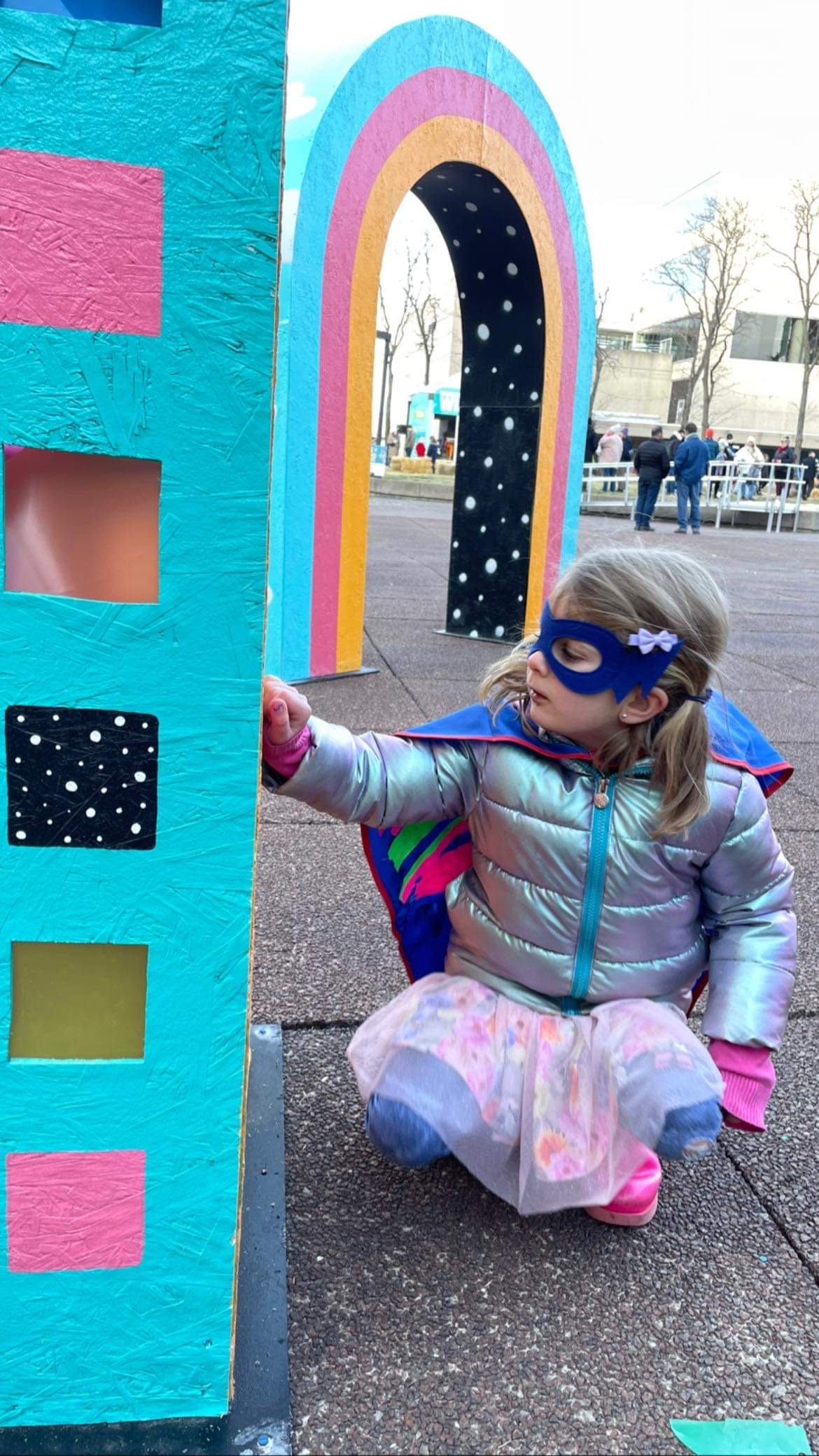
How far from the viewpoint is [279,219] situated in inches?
44.8

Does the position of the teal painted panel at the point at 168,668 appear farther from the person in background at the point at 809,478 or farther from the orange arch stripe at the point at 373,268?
the person in background at the point at 809,478

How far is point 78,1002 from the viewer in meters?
1.27

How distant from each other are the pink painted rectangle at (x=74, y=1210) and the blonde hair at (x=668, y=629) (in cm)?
90

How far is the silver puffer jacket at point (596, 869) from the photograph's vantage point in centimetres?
175

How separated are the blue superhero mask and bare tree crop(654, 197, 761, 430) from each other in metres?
36.7

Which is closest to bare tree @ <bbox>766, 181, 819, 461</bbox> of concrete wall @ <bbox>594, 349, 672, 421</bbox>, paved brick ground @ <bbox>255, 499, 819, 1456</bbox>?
concrete wall @ <bbox>594, 349, 672, 421</bbox>

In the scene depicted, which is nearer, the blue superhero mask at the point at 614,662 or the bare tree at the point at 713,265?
the blue superhero mask at the point at 614,662

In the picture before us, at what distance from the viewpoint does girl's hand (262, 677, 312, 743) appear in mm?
1593

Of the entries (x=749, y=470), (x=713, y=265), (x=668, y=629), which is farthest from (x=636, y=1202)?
(x=713, y=265)

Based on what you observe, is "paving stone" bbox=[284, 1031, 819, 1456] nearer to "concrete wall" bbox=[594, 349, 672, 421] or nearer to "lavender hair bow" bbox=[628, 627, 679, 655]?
"lavender hair bow" bbox=[628, 627, 679, 655]

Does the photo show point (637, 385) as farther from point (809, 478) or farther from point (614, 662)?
point (614, 662)

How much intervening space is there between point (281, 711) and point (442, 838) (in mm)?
471

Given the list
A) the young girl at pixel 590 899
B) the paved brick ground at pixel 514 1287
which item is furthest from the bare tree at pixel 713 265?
the young girl at pixel 590 899

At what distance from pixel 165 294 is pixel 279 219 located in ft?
0.46
